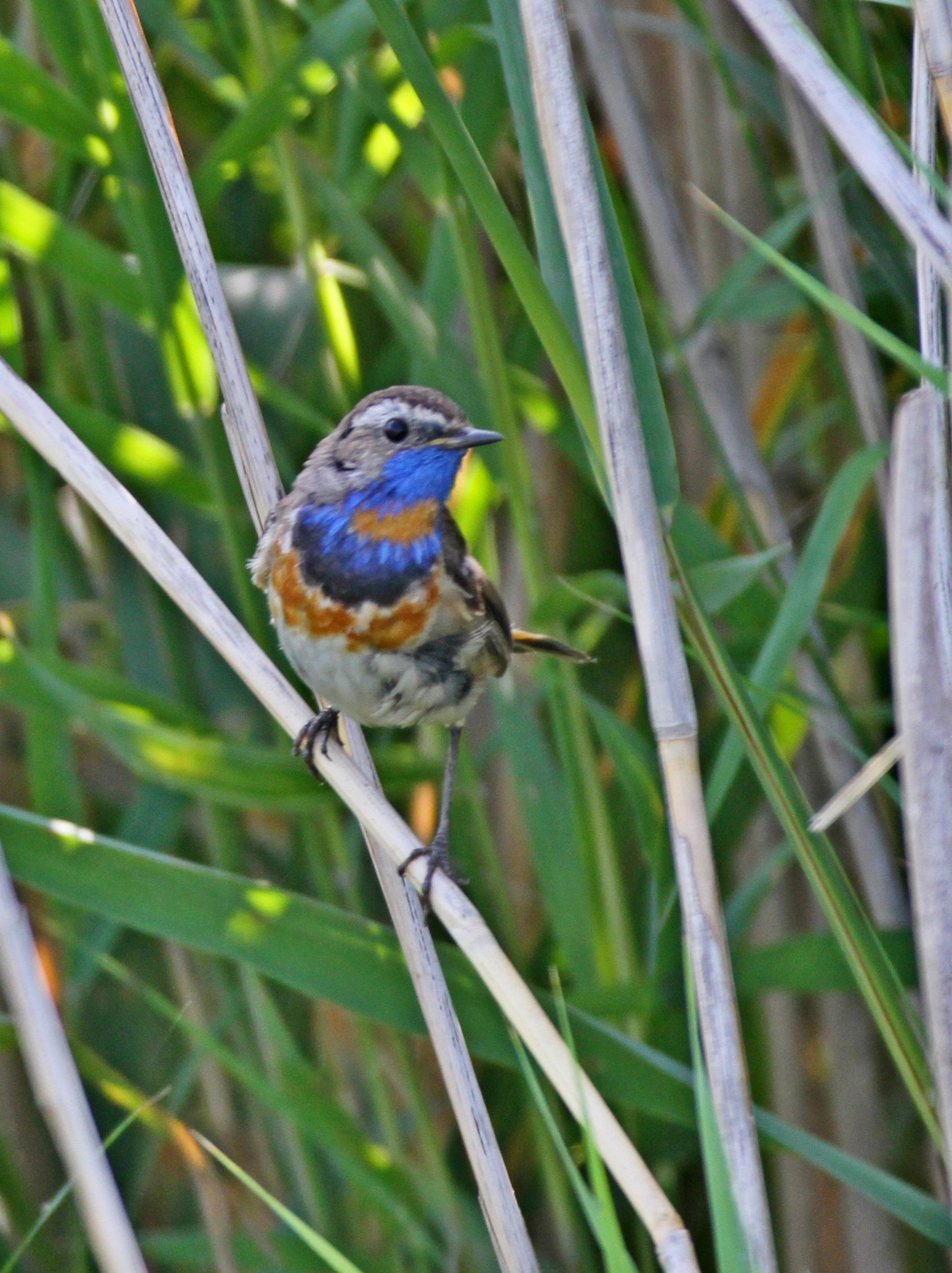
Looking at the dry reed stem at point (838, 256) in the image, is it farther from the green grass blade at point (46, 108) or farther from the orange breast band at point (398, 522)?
the green grass blade at point (46, 108)

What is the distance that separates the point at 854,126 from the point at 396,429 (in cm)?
78

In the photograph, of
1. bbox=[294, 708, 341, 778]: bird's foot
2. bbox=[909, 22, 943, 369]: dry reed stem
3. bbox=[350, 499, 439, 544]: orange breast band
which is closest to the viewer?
bbox=[909, 22, 943, 369]: dry reed stem

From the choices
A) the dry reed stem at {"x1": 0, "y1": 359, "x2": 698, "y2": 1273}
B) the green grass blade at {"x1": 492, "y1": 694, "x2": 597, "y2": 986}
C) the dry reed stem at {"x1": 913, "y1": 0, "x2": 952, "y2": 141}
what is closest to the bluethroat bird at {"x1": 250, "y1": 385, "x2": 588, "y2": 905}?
the green grass blade at {"x1": 492, "y1": 694, "x2": 597, "y2": 986}

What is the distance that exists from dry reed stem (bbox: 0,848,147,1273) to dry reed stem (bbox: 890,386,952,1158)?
0.84 m

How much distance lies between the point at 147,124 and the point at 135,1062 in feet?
5.11

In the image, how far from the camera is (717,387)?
2.07 meters

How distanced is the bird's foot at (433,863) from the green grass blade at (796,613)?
36cm

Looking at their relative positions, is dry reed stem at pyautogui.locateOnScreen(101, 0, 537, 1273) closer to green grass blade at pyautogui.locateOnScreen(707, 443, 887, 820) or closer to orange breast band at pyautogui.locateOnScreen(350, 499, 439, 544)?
orange breast band at pyautogui.locateOnScreen(350, 499, 439, 544)

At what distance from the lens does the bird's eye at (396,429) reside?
1854 mm

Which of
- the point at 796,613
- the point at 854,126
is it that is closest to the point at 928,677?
the point at 796,613

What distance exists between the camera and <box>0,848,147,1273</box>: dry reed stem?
1274mm

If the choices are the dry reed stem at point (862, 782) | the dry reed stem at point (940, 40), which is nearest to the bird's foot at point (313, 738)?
the dry reed stem at point (862, 782)

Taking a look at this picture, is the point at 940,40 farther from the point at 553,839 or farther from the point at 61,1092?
the point at 61,1092

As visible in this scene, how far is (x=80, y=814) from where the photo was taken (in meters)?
2.06
